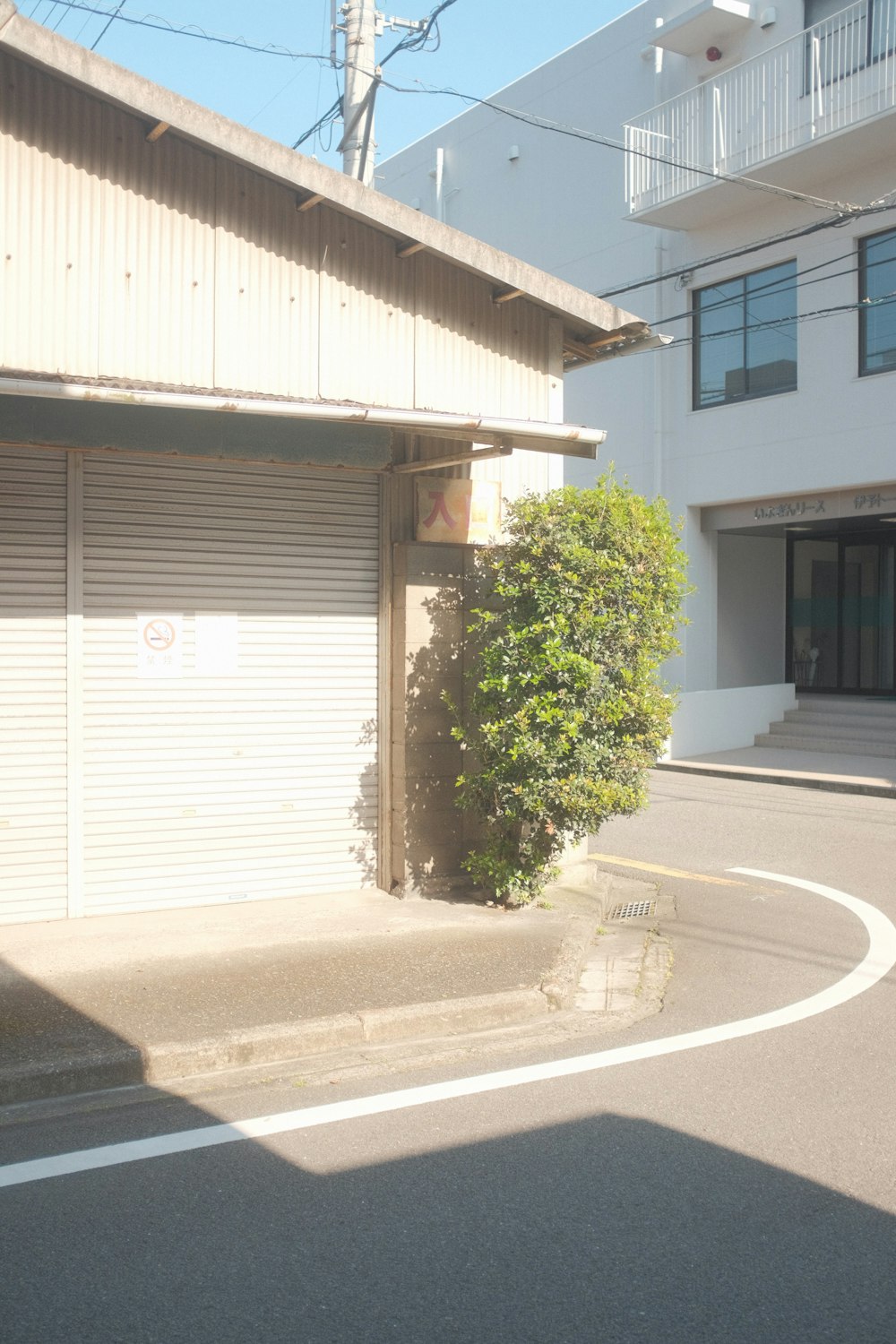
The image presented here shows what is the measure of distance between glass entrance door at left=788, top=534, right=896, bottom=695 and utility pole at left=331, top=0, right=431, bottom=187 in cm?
1169

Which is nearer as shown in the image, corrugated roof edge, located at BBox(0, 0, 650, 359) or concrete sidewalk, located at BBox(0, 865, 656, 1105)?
concrete sidewalk, located at BBox(0, 865, 656, 1105)

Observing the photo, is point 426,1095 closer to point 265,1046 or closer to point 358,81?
point 265,1046

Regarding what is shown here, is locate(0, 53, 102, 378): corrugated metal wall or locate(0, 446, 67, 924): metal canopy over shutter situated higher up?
locate(0, 53, 102, 378): corrugated metal wall

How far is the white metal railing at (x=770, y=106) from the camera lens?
17125 mm

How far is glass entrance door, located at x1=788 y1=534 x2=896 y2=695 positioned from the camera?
71.7ft

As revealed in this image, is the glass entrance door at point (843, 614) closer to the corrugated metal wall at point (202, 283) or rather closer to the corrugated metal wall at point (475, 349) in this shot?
the corrugated metal wall at point (475, 349)

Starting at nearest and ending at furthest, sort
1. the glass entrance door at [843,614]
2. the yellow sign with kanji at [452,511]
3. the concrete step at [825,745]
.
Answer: the yellow sign with kanji at [452,511]
the concrete step at [825,745]
the glass entrance door at [843,614]

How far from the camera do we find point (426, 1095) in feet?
16.6

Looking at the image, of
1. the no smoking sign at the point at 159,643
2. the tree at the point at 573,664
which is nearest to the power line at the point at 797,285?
the tree at the point at 573,664

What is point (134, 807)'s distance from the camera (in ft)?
25.4

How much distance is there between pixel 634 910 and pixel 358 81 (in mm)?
10721

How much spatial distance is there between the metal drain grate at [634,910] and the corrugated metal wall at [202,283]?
3684 mm

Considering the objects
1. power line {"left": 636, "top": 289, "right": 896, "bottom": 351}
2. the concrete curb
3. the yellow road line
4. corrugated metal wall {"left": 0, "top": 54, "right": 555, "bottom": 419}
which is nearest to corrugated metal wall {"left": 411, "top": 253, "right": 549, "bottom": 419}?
corrugated metal wall {"left": 0, "top": 54, "right": 555, "bottom": 419}

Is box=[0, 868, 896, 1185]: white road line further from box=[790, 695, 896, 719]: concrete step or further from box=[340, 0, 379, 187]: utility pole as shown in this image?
box=[790, 695, 896, 719]: concrete step
